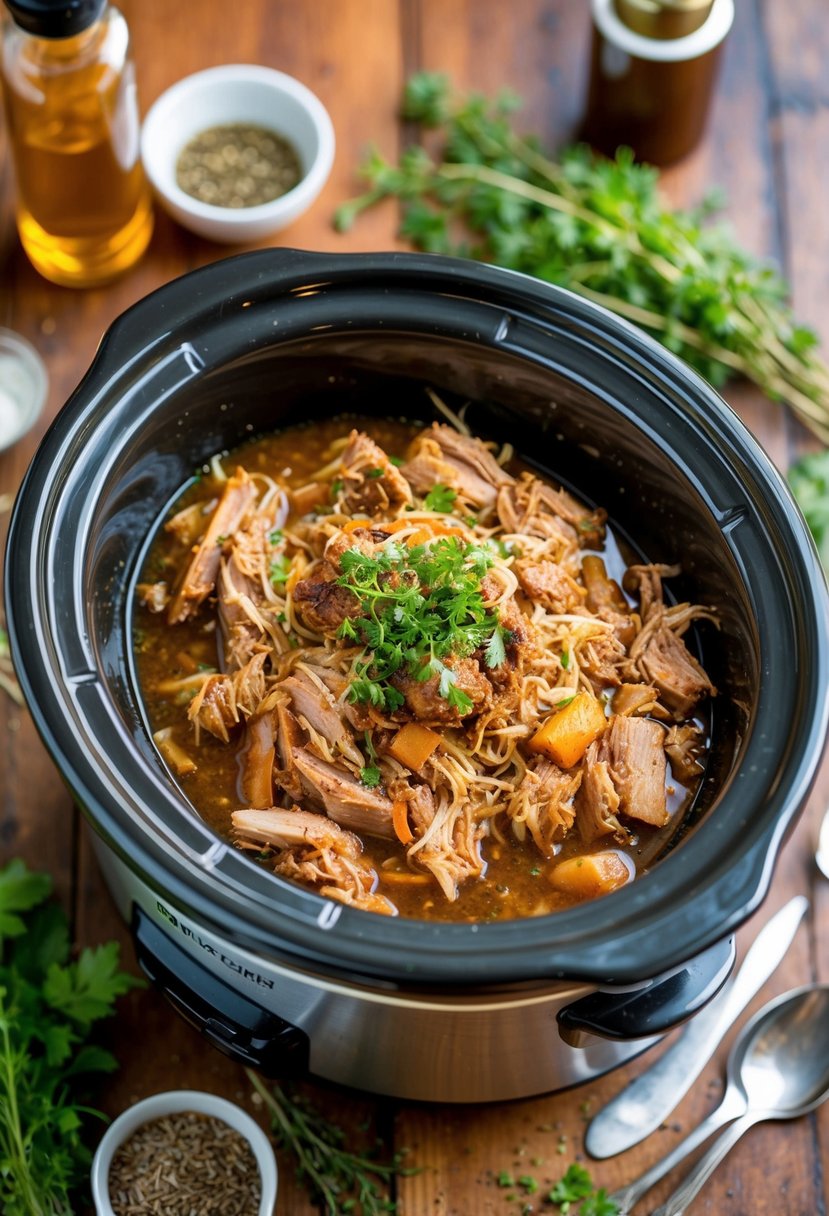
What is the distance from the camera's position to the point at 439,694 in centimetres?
293

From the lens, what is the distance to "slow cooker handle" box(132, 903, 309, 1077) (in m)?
2.94

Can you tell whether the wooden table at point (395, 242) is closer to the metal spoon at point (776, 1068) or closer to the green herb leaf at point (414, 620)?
the metal spoon at point (776, 1068)

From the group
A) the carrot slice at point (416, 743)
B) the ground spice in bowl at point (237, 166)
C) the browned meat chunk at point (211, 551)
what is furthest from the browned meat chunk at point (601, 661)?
the ground spice in bowl at point (237, 166)

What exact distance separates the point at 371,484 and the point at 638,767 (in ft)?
3.04

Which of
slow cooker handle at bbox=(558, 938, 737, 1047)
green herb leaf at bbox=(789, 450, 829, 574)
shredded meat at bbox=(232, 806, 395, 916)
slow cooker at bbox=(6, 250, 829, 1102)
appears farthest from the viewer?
green herb leaf at bbox=(789, 450, 829, 574)

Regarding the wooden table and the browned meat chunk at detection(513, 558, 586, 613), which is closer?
the browned meat chunk at detection(513, 558, 586, 613)

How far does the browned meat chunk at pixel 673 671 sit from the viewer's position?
3.21 m

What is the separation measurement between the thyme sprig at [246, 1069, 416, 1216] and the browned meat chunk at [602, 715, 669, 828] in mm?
1048

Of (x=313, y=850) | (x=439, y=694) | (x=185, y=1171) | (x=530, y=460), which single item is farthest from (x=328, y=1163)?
(x=530, y=460)

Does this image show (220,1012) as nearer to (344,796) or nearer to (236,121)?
(344,796)

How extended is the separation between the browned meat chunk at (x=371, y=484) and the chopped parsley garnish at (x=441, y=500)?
51 millimetres

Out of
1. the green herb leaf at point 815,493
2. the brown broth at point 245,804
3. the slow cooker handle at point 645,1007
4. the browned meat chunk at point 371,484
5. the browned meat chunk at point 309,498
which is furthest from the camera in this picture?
the green herb leaf at point 815,493

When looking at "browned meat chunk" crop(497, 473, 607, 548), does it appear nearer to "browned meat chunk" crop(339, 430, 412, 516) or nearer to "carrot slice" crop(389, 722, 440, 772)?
"browned meat chunk" crop(339, 430, 412, 516)

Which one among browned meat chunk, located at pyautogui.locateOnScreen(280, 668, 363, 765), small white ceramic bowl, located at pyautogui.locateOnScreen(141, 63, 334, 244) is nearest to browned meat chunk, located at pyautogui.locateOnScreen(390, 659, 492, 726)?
browned meat chunk, located at pyautogui.locateOnScreen(280, 668, 363, 765)
